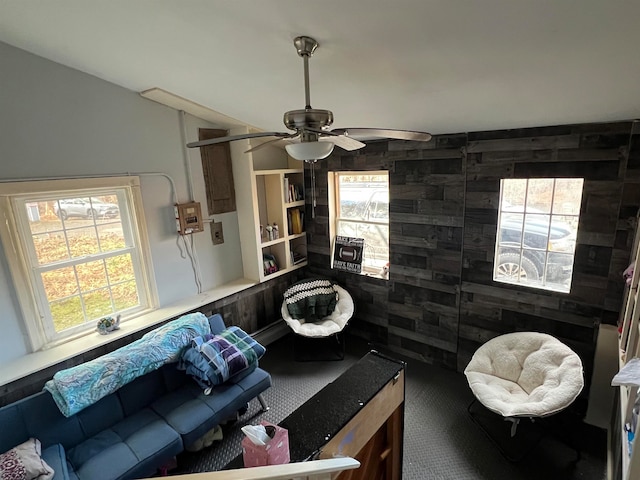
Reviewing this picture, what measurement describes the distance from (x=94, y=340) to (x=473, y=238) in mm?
3275

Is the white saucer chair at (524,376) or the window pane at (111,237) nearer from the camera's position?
the white saucer chair at (524,376)

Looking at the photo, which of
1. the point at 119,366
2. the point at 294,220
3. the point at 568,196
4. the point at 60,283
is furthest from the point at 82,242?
the point at 568,196

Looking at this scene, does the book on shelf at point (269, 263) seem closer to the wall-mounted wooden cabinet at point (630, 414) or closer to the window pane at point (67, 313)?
the window pane at point (67, 313)

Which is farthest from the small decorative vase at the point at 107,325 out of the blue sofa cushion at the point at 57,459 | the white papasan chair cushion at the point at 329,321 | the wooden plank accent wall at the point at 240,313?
the white papasan chair cushion at the point at 329,321

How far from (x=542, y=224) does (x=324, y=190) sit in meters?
2.15

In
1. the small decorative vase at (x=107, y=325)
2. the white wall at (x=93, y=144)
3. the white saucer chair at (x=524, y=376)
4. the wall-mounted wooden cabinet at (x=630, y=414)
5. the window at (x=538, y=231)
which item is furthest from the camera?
the small decorative vase at (x=107, y=325)

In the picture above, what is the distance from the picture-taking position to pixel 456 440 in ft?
8.54

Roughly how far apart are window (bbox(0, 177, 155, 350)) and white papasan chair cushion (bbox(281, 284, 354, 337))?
1.38 m

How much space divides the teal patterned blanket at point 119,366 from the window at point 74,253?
1.76 feet

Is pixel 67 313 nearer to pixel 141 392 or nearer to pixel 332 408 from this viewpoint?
pixel 141 392

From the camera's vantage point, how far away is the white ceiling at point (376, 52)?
1437 millimetres

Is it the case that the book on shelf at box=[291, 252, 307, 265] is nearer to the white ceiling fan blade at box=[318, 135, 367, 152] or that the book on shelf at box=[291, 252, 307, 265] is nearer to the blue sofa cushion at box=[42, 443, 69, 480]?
the white ceiling fan blade at box=[318, 135, 367, 152]

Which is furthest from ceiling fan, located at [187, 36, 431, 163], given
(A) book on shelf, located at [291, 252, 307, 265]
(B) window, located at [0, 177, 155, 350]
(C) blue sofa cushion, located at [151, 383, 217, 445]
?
(A) book on shelf, located at [291, 252, 307, 265]

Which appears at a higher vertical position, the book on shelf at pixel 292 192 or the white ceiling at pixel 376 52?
the white ceiling at pixel 376 52
